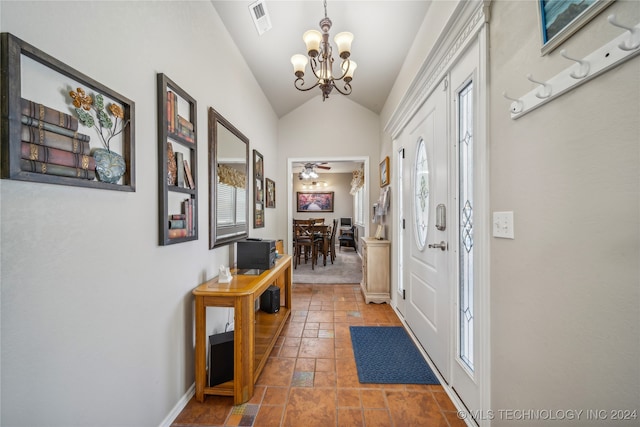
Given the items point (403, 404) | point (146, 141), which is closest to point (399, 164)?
point (403, 404)

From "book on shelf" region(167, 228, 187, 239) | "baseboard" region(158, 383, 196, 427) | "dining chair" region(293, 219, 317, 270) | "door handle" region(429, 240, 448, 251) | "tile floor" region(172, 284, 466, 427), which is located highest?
"book on shelf" region(167, 228, 187, 239)

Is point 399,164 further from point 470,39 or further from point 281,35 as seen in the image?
point 281,35

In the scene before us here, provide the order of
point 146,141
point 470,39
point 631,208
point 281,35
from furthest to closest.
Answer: point 281,35, point 470,39, point 146,141, point 631,208

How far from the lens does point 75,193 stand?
879 millimetres

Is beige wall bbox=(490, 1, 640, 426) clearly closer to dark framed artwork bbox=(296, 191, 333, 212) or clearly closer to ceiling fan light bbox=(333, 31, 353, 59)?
ceiling fan light bbox=(333, 31, 353, 59)

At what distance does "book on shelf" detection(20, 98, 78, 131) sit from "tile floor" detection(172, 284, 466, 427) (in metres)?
1.60

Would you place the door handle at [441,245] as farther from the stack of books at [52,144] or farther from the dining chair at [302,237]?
the dining chair at [302,237]

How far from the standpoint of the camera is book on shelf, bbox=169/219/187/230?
1.38 metres

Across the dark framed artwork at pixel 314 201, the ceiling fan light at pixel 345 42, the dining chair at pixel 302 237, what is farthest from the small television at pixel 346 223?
the ceiling fan light at pixel 345 42

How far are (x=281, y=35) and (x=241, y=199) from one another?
163 cm

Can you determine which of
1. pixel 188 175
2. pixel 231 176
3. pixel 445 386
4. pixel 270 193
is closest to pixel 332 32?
Result: pixel 231 176

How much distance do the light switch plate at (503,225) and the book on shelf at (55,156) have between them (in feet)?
5.60

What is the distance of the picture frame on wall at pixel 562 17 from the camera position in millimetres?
705

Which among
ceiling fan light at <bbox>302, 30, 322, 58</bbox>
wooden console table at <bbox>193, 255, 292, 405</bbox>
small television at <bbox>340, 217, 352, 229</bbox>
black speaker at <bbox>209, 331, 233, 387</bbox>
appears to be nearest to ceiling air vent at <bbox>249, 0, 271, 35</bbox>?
ceiling fan light at <bbox>302, 30, 322, 58</bbox>
